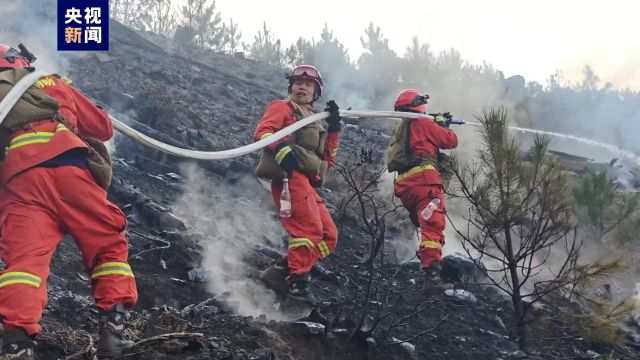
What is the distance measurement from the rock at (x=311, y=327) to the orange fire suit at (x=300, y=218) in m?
0.50

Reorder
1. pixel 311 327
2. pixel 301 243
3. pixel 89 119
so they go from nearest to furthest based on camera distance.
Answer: pixel 89 119 < pixel 311 327 < pixel 301 243

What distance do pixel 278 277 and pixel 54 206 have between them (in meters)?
1.88

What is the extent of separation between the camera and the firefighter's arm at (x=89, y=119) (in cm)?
283

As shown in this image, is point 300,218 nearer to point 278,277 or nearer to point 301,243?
point 301,243

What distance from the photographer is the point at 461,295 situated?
453 centimetres

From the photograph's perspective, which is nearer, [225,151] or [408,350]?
[408,350]

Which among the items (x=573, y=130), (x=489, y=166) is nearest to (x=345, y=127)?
(x=489, y=166)

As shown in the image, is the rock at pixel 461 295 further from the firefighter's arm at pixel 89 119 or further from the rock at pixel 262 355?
the firefighter's arm at pixel 89 119

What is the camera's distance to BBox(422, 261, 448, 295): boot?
4504 mm

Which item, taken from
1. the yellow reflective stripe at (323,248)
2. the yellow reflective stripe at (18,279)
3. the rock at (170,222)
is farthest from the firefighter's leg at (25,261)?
the rock at (170,222)

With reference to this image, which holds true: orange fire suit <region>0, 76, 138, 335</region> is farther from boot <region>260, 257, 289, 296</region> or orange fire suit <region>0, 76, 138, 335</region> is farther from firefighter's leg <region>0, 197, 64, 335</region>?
A: boot <region>260, 257, 289, 296</region>

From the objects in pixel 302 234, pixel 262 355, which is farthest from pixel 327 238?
pixel 262 355

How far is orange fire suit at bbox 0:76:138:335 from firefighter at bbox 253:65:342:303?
1.51m

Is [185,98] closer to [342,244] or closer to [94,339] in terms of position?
[342,244]
